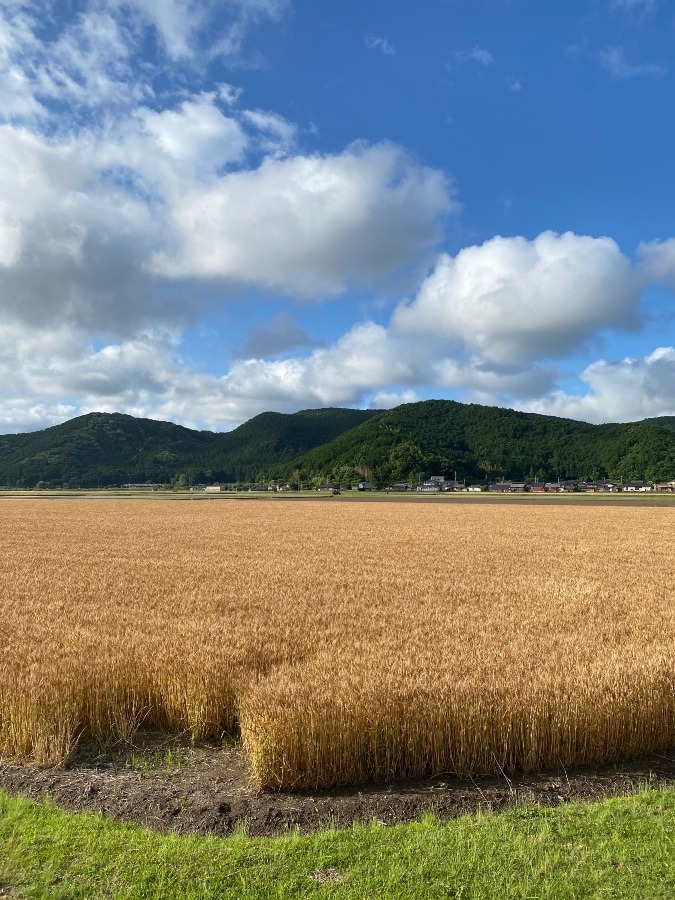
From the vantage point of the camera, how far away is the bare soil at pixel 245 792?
7.05 meters

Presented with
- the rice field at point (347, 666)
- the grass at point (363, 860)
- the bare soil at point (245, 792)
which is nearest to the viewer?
the grass at point (363, 860)

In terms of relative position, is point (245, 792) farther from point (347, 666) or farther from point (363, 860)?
point (347, 666)

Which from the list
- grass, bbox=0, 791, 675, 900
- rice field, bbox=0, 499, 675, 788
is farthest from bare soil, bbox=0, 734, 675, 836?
grass, bbox=0, 791, 675, 900

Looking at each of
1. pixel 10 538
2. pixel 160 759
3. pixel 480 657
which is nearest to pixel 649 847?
pixel 480 657

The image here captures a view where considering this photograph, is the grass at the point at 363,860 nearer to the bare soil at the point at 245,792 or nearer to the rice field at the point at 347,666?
the bare soil at the point at 245,792

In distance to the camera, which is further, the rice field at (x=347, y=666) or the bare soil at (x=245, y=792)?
the rice field at (x=347, y=666)

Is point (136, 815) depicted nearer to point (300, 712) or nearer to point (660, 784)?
point (300, 712)

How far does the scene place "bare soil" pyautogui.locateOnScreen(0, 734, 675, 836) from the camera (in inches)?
277

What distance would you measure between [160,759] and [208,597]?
10068mm

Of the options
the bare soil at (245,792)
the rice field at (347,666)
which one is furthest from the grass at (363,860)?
the rice field at (347,666)

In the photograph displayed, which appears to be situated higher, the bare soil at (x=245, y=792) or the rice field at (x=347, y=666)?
the rice field at (x=347, y=666)

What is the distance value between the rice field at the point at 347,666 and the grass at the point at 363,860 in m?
1.54

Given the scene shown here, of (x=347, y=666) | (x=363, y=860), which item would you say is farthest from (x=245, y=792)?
(x=347, y=666)

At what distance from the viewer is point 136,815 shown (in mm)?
7062
